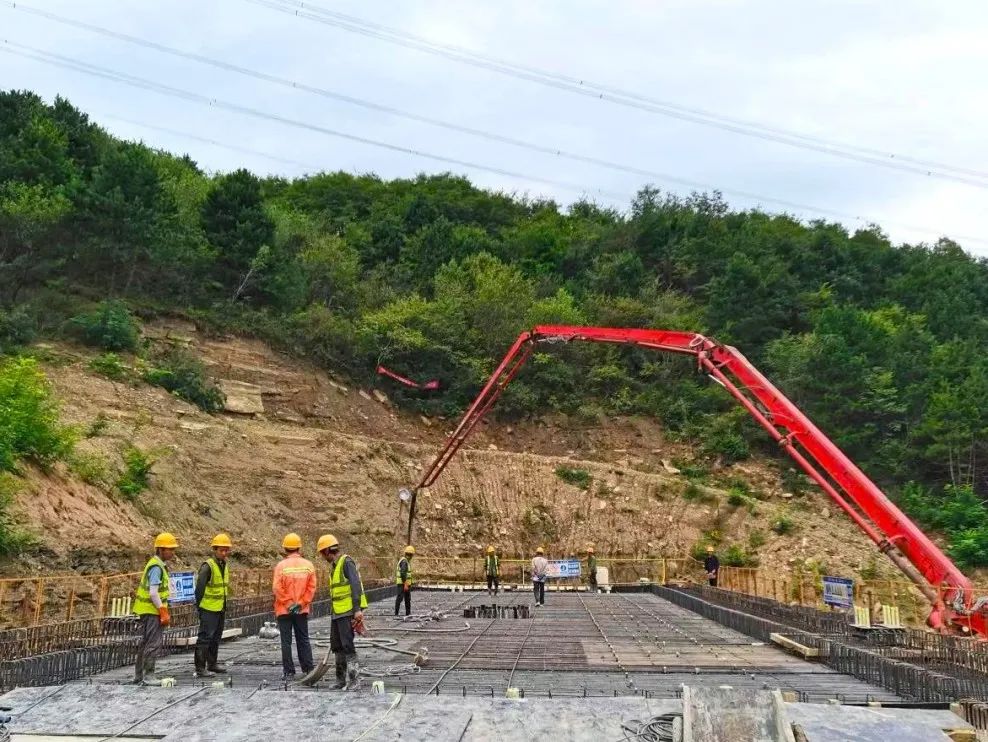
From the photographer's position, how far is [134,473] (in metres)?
21.3

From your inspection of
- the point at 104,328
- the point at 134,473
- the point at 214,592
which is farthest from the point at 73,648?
the point at 104,328

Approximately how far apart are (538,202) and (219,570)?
206 feet

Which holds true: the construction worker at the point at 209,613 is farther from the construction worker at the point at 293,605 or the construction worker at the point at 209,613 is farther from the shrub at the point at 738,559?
the shrub at the point at 738,559

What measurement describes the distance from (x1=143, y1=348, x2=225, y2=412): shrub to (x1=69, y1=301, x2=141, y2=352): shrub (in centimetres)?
136

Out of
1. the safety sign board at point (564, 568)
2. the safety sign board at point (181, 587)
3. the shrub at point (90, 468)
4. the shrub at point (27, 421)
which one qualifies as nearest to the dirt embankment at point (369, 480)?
the shrub at point (90, 468)

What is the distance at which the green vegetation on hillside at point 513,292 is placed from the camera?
3133 cm

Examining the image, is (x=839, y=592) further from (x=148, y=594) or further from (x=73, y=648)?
(x=73, y=648)

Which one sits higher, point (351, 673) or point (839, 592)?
point (839, 592)

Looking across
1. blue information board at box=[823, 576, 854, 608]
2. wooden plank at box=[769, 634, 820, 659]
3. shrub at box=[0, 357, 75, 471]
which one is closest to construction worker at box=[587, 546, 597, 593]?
blue information board at box=[823, 576, 854, 608]

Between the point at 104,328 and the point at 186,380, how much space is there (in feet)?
10.6

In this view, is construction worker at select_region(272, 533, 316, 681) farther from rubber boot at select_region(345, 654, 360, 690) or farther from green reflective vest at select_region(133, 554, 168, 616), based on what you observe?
green reflective vest at select_region(133, 554, 168, 616)

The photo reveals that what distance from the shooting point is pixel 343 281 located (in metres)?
41.8

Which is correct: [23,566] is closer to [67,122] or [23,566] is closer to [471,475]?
[471,475]

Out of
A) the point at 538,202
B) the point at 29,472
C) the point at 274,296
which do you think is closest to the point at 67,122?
the point at 274,296
